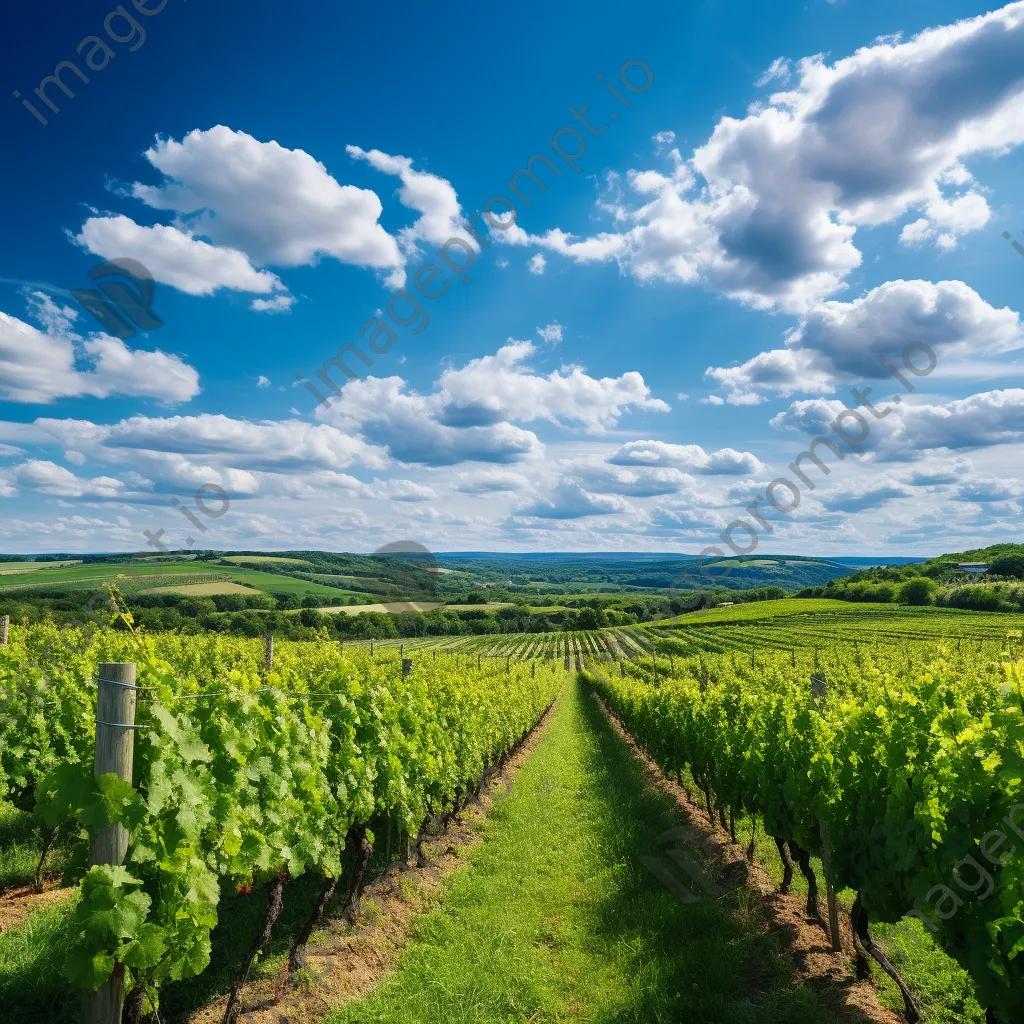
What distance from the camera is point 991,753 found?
11.4 ft

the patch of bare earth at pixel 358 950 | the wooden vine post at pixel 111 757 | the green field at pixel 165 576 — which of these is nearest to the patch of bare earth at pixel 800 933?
the patch of bare earth at pixel 358 950

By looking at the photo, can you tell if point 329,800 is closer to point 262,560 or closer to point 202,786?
point 202,786

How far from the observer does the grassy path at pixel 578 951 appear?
14.2ft

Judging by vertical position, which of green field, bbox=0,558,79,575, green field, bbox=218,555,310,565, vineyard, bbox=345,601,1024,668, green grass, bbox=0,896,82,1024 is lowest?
vineyard, bbox=345,601,1024,668

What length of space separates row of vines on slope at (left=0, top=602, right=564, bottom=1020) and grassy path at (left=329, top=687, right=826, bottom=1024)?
970mm

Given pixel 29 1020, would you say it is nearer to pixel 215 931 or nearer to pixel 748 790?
pixel 215 931

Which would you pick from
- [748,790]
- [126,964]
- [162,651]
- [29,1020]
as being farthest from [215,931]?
[162,651]

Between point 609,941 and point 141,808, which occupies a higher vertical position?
point 141,808

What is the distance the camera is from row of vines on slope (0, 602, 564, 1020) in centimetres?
305

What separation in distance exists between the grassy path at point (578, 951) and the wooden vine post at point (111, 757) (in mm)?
1680

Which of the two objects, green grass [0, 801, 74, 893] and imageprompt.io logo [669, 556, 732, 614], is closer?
green grass [0, 801, 74, 893]

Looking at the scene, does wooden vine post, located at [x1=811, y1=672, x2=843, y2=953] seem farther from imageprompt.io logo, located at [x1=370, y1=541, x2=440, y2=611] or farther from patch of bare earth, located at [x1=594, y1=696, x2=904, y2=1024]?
imageprompt.io logo, located at [x1=370, y1=541, x2=440, y2=611]

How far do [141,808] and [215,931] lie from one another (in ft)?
9.92

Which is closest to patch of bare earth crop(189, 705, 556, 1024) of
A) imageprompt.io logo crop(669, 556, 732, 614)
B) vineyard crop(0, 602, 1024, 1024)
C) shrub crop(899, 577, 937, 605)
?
vineyard crop(0, 602, 1024, 1024)
